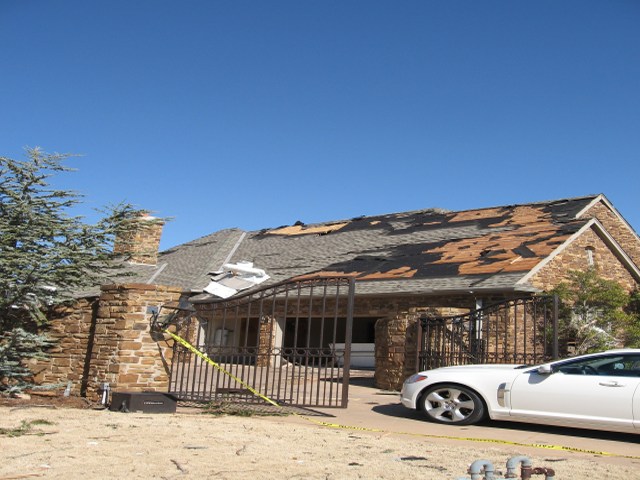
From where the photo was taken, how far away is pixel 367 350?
824 inches

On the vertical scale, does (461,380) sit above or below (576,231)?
below

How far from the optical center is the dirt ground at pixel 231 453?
17.4 feet

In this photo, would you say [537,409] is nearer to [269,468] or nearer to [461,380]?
[461,380]

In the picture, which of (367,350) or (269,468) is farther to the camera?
(367,350)

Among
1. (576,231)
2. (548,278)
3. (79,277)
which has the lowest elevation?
(79,277)

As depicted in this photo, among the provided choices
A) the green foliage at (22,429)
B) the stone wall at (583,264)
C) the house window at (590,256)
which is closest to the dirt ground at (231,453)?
the green foliage at (22,429)

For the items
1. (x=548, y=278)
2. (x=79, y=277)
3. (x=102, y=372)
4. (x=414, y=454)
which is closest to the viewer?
(x=414, y=454)

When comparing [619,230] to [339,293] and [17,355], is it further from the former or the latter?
[17,355]

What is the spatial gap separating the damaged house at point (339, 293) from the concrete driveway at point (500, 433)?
0.61m

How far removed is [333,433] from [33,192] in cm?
796

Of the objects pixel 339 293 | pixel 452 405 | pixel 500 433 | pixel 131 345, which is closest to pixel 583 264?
pixel 339 293

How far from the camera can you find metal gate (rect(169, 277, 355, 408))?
966 cm

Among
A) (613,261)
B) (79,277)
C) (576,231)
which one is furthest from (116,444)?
(613,261)

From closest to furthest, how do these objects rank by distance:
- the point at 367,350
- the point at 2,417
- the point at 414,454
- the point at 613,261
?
the point at 414,454, the point at 2,417, the point at 613,261, the point at 367,350
